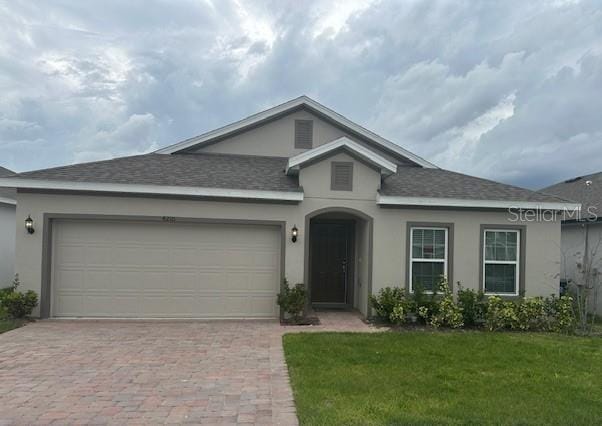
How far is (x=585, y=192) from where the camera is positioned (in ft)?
51.8

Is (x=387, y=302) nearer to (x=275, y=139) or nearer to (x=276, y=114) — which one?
(x=275, y=139)

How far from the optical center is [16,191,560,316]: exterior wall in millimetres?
9555

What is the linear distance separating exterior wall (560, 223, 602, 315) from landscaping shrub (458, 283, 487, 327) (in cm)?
515

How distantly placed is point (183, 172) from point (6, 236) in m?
8.73

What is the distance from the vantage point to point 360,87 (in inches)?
709

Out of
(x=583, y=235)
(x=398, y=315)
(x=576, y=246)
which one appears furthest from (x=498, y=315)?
(x=576, y=246)

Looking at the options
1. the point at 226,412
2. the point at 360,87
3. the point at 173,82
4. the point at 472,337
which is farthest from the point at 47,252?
the point at 360,87

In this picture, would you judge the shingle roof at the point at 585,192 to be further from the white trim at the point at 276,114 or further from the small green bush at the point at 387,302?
the small green bush at the point at 387,302

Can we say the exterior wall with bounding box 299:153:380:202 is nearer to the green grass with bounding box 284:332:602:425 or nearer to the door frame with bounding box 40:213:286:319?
the door frame with bounding box 40:213:286:319

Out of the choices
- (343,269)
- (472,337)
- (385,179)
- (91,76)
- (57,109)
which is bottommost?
(472,337)

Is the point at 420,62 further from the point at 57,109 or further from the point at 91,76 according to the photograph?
the point at 57,109

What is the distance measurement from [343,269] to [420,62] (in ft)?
32.6

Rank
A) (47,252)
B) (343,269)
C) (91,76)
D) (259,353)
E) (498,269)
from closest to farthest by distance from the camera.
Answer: (259,353) → (47,252) → (498,269) → (343,269) → (91,76)

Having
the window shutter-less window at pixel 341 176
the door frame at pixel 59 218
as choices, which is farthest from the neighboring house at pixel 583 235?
the door frame at pixel 59 218
